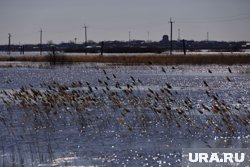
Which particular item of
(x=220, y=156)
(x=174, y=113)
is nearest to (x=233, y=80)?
(x=174, y=113)

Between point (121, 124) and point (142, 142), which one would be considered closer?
point (142, 142)

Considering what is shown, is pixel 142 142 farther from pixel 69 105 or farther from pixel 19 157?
pixel 69 105

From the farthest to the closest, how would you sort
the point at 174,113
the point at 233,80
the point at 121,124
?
the point at 233,80 < the point at 174,113 < the point at 121,124

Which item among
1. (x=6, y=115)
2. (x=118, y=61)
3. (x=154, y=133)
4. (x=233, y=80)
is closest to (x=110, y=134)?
(x=154, y=133)

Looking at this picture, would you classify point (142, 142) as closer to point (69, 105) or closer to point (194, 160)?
point (194, 160)

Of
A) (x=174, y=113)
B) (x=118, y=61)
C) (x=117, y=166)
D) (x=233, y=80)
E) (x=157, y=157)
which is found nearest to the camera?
(x=117, y=166)

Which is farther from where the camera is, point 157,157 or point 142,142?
point 142,142

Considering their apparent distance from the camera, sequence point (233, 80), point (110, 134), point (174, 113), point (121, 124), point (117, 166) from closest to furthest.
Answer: point (117, 166) < point (110, 134) < point (121, 124) < point (174, 113) < point (233, 80)

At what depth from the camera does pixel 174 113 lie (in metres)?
20.9

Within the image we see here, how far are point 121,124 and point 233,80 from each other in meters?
24.7

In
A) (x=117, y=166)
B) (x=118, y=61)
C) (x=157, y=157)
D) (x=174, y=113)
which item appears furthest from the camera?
(x=118, y=61)

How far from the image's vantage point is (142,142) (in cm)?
1639

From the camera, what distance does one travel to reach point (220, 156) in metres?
14.1

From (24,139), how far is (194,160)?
528 cm
